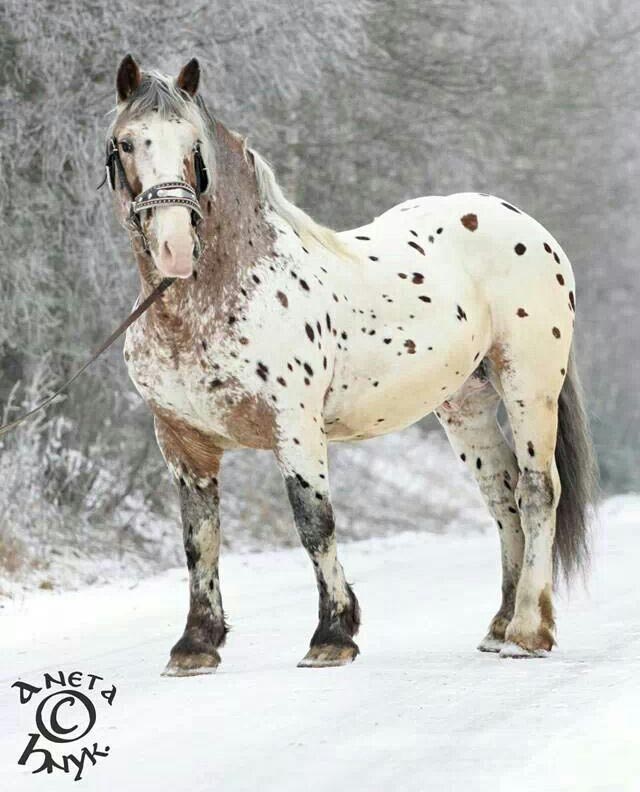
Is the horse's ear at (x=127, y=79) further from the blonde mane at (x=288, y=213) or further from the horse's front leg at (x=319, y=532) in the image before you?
the horse's front leg at (x=319, y=532)

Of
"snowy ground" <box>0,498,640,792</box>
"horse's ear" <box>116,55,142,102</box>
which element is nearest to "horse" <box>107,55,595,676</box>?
"horse's ear" <box>116,55,142,102</box>

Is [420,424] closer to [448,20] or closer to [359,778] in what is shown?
[448,20]

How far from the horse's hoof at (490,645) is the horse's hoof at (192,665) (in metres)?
1.24

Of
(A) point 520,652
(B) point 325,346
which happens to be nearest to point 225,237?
(B) point 325,346

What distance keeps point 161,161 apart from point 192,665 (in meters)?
1.96

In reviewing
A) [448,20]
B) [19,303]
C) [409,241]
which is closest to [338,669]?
[409,241]

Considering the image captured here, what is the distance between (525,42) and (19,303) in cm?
Answer: 782

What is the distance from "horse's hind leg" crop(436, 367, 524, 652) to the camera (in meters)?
6.82

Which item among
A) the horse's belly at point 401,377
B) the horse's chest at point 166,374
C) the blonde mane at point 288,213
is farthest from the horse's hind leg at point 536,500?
the horse's chest at point 166,374

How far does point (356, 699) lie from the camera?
5.04m

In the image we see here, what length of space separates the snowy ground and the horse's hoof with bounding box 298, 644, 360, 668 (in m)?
0.07

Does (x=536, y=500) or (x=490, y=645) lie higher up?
(x=536, y=500)

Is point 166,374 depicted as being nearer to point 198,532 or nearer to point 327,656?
point 198,532

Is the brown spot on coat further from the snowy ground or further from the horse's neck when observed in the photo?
the snowy ground
